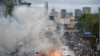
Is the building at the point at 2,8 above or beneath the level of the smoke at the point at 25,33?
above

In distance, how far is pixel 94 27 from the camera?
22266 mm

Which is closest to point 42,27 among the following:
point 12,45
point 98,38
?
point 12,45

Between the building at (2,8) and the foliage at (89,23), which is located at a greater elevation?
the building at (2,8)

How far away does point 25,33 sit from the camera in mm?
12773

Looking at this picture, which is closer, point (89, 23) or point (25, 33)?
point (25, 33)

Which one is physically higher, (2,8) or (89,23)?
(2,8)

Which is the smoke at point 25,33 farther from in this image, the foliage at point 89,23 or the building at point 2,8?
the foliage at point 89,23

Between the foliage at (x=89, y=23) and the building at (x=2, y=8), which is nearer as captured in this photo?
the building at (x=2, y=8)

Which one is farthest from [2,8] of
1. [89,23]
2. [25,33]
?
[89,23]

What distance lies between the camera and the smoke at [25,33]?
1228cm

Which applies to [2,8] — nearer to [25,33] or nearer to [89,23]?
[25,33]

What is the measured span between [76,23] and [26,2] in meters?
9.04

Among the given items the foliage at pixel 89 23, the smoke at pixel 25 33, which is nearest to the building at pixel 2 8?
the smoke at pixel 25 33

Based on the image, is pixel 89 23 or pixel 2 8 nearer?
pixel 2 8
